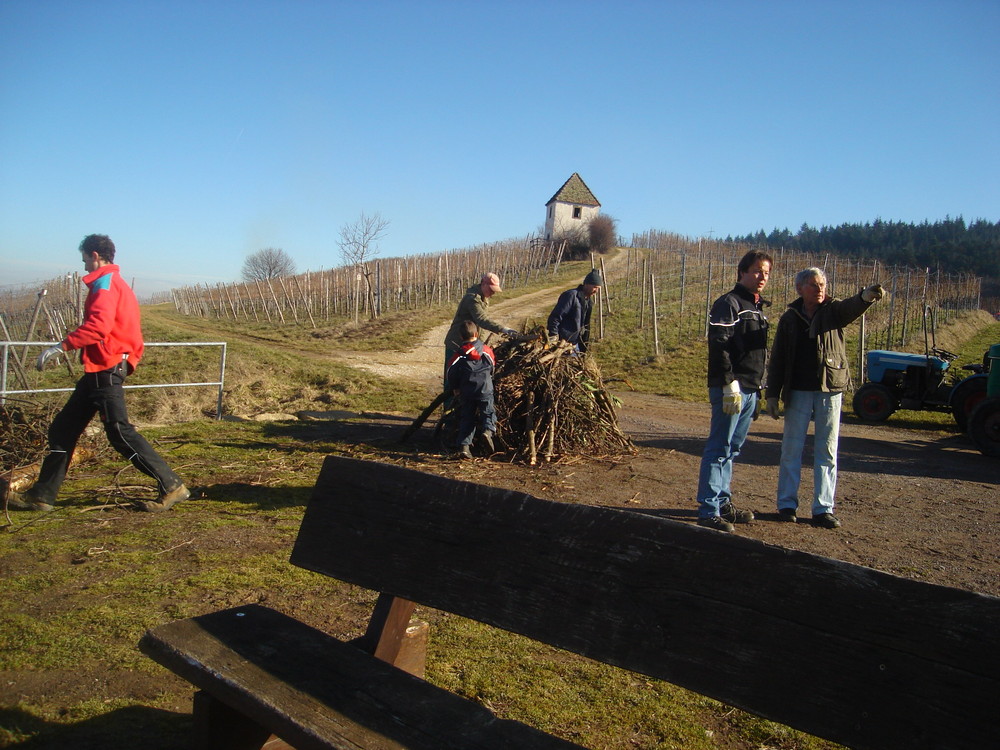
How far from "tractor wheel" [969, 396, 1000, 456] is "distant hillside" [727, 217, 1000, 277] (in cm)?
6661

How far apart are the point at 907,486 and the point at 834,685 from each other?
6131 mm

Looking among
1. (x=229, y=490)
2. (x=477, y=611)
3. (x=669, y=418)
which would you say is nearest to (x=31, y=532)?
(x=229, y=490)

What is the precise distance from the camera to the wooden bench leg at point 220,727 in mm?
2037

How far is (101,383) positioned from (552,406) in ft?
13.3

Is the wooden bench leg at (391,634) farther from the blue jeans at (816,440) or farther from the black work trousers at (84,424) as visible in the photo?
the blue jeans at (816,440)

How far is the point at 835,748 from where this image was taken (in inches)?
103

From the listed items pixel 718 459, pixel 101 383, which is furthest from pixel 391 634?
pixel 101 383

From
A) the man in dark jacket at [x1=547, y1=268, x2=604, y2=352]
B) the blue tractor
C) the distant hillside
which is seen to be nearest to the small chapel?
the distant hillside

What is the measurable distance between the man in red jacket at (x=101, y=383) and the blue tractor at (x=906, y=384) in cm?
1025

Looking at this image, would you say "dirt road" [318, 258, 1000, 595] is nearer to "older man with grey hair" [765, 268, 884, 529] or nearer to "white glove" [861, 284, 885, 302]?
"older man with grey hair" [765, 268, 884, 529]

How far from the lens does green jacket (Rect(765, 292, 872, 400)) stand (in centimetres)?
496

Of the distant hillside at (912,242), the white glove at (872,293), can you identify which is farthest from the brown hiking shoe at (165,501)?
the distant hillside at (912,242)

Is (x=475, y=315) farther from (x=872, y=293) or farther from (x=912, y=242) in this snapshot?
(x=912, y=242)

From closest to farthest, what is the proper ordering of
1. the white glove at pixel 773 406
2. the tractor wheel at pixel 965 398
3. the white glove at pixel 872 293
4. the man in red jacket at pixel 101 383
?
the white glove at pixel 872 293 → the man in red jacket at pixel 101 383 → the white glove at pixel 773 406 → the tractor wheel at pixel 965 398
